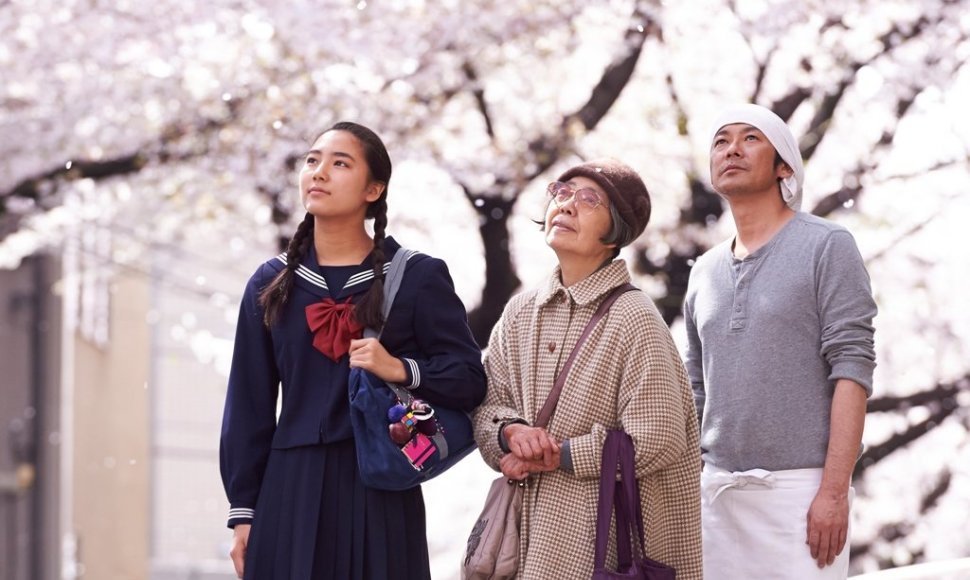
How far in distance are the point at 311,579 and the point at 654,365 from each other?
2.38 feet

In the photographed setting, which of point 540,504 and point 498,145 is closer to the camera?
point 540,504

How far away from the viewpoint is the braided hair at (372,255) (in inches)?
84.7

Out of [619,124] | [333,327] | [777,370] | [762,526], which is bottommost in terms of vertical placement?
[762,526]

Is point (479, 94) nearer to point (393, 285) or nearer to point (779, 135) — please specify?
point (779, 135)

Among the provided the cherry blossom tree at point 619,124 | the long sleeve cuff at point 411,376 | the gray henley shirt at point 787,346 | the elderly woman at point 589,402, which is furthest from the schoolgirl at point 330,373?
the cherry blossom tree at point 619,124

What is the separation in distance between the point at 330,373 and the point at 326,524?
0.28 m

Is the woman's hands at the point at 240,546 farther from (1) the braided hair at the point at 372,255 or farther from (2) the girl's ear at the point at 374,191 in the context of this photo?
(2) the girl's ear at the point at 374,191

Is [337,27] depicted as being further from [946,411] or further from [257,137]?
[946,411]

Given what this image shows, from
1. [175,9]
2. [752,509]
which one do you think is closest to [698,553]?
[752,509]

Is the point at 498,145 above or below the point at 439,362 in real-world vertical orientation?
above

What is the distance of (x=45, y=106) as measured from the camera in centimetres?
632

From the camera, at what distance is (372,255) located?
2244mm

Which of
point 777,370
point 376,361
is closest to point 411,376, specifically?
point 376,361

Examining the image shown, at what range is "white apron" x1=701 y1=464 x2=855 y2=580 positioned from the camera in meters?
2.26
